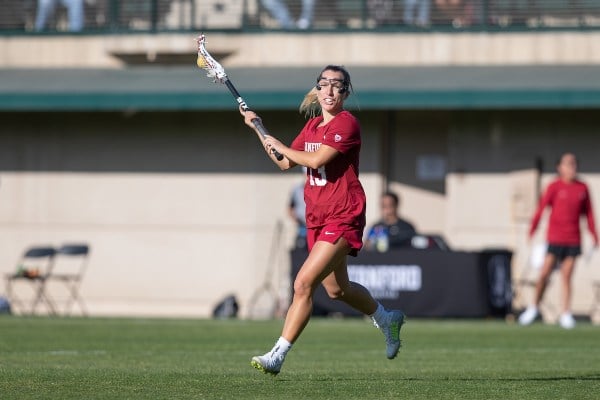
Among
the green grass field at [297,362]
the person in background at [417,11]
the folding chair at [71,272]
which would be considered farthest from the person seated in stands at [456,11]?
the folding chair at [71,272]

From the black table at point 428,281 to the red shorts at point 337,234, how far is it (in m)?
10.7

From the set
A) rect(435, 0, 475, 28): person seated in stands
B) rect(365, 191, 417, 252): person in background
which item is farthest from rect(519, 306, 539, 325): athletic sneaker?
rect(435, 0, 475, 28): person seated in stands

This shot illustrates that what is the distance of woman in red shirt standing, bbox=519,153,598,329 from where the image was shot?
762 inches

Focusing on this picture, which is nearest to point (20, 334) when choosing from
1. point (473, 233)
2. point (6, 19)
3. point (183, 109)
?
point (183, 109)

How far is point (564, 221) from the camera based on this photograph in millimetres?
19438

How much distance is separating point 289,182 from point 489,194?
3503 mm

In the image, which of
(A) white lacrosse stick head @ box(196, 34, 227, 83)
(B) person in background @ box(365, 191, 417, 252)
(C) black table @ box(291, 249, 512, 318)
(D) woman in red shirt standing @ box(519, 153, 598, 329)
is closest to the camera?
(A) white lacrosse stick head @ box(196, 34, 227, 83)

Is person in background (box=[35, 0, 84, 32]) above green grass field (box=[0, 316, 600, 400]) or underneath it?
above

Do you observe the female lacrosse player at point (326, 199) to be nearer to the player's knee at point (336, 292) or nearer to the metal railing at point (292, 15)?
the player's knee at point (336, 292)

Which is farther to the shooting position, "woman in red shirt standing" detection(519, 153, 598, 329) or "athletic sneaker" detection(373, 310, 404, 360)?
"woman in red shirt standing" detection(519, 153, 598, 329)

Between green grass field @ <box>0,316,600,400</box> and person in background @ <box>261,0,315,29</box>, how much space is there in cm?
785

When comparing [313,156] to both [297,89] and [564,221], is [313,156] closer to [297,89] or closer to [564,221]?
[564,221]

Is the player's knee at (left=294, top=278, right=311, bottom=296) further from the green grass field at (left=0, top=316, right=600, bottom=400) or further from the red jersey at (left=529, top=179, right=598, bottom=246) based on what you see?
the red jersey at (left=529, top=179, right=598, bottom=246)

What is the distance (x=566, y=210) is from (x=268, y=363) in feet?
36.7
